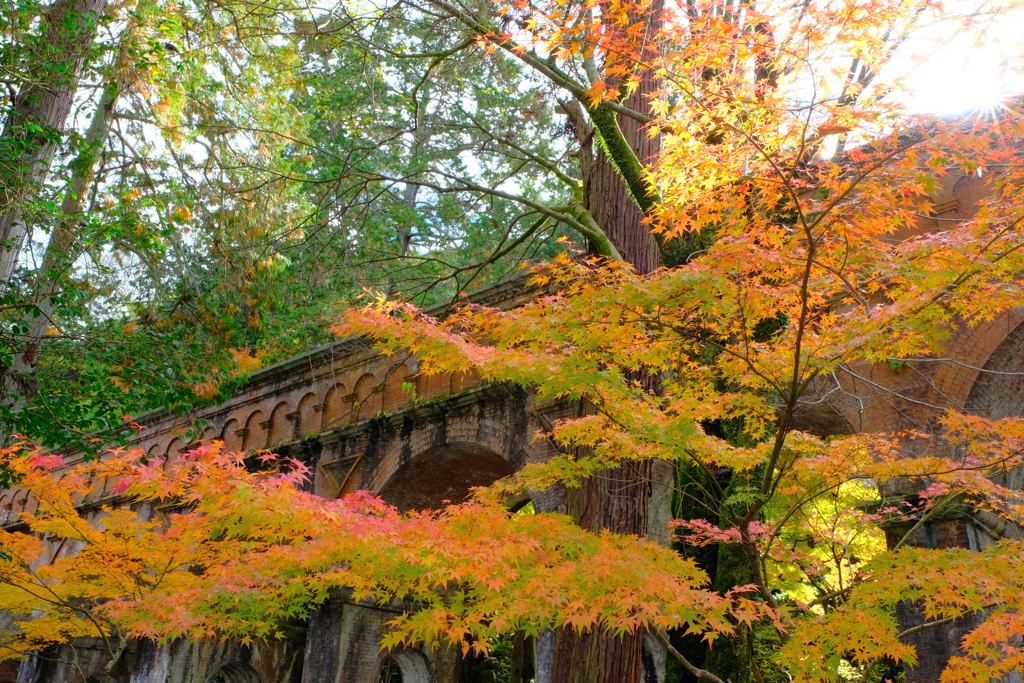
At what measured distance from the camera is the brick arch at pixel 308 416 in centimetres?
1312

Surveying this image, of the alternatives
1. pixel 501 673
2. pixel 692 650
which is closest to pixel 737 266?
pixel 692 650

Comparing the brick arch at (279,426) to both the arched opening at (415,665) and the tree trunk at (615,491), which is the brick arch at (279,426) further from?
the tree trunk at (615,491)

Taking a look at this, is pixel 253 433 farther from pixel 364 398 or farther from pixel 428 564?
pixel 428 564

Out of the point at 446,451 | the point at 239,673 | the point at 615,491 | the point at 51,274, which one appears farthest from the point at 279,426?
the point at 615,491

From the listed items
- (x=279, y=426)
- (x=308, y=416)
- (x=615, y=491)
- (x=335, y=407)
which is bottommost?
(x=615, y=491)

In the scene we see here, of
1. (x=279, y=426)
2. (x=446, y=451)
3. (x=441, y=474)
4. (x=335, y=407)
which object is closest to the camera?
(x=446, y=451)

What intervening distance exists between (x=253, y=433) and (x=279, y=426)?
2.31 feet

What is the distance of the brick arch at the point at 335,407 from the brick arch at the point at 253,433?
1551mm

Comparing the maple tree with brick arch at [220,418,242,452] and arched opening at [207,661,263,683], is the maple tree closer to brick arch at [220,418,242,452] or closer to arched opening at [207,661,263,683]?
arched opening at [207,661,263,683]

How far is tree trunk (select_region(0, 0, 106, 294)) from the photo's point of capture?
7.00 m

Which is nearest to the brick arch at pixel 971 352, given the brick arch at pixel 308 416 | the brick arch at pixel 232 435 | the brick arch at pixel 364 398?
the brick arch at pixel 364 398

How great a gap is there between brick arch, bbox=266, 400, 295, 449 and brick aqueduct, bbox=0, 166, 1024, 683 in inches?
1.0

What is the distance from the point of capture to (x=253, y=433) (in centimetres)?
1409

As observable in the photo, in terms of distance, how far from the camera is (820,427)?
973 centimetres
